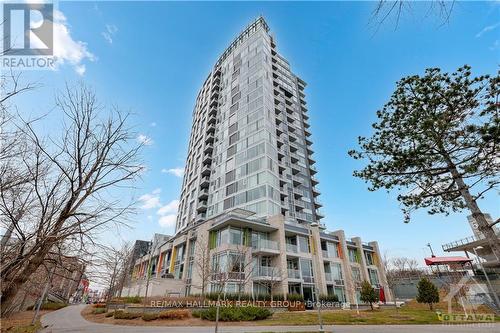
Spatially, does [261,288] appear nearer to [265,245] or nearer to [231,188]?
[265,245]

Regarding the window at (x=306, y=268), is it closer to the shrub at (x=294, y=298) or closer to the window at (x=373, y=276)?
the shrub at (x=294, y=298)

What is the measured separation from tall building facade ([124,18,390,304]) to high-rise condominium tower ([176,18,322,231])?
198 millimetres

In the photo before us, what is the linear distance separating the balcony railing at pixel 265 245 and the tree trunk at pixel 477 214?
66.4 feet

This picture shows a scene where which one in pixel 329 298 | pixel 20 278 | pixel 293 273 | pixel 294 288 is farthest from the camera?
pixel 294 288

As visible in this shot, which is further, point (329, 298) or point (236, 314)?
point (329, 298)

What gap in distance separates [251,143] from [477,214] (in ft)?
105

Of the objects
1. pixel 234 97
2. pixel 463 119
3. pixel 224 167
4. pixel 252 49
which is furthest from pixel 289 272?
pixel 252 49

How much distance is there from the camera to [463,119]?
8.52 m

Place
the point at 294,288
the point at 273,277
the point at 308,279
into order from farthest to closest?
the point at 308,279
the point at 294,288
the point at 273,277

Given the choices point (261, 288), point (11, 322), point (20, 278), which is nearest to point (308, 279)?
point (261, 288)

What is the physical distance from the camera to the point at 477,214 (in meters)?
9.01

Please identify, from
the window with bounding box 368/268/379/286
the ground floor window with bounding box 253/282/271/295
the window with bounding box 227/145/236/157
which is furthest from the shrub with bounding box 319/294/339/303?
the window with bounding box 227/145/236/157

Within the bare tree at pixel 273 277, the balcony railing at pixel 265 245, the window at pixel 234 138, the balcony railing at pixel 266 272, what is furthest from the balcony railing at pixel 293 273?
the window at pixel 234 138

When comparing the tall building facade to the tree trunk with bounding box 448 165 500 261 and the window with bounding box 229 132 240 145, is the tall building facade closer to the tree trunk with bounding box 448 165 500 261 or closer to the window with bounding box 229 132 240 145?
the window with bounding box 229 132 240 145
